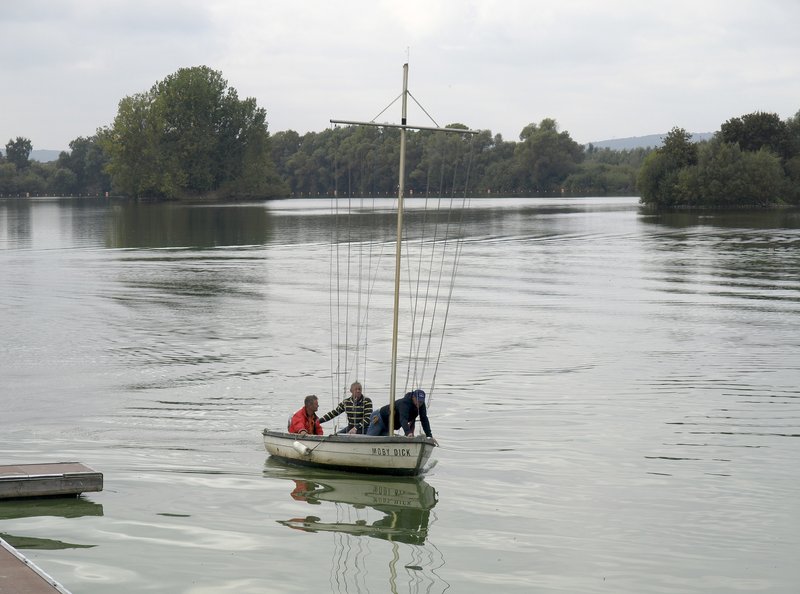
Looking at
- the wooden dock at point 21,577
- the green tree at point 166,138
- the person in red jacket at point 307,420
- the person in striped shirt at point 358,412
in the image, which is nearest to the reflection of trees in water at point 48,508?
the wooden dock at point 21,577

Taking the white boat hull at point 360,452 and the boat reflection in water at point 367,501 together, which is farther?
the white boat hull at point 360,452

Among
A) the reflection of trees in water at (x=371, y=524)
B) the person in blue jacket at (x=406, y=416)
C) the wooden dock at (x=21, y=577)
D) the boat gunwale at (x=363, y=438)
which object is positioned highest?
the person in blue jacket at (x=406, y=416)

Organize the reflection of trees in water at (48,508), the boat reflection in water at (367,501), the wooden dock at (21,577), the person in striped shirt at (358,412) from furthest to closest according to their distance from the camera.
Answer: the person in striped shirt at (358,412) → the boat reflection in water at (367,501) → the reflection of trees in water at (48,508) → the wooden dock at (21,577)

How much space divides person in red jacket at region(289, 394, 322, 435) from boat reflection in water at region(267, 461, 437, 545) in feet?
2.65

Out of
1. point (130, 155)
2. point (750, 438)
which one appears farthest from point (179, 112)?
point (750, 438)

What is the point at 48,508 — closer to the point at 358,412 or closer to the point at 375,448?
the point at 375,448

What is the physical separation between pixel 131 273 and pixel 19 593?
4737 cm

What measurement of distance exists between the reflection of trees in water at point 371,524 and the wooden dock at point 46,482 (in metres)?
3.30

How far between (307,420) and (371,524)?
4.21 metres

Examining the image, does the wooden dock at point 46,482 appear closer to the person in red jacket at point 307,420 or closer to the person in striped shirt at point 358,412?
the person in red jacket at point 307,420

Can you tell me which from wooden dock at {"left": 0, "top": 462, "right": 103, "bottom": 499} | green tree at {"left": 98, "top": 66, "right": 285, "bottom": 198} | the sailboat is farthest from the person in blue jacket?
green tree at {"left": 98, "top": 66, "right": 285, "bottom": 198}

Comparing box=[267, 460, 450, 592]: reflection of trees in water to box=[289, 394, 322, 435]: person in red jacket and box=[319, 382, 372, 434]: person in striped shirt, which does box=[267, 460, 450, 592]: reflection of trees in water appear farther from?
box=[319, 382, 372, 434]: person in striped shirt

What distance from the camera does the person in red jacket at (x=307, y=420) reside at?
21453 millimetres

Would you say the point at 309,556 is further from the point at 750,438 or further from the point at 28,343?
the point at 28,343
